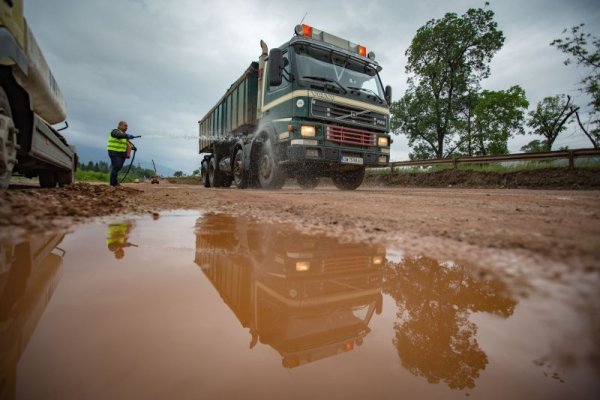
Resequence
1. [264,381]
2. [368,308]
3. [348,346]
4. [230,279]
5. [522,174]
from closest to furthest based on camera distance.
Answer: [264,381]
[348,346]
[368,308]
[230,279]
[522,174]

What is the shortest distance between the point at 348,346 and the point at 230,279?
47 centimetres

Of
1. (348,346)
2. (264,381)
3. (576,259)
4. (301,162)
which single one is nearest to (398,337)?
(348,346)

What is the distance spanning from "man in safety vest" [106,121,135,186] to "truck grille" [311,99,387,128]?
448 cm

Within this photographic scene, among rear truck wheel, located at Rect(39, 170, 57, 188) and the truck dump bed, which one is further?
the truck dump bed

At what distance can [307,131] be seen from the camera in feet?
20.4

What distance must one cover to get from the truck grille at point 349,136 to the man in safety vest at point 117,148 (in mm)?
4699

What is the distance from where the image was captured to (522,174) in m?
10.7

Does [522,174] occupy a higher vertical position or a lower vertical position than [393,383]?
higher

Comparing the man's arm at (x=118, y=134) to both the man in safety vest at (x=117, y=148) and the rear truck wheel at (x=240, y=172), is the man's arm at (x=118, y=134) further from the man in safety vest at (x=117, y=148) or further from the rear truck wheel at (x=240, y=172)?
the rear truck wheel at (x=240, y=172)

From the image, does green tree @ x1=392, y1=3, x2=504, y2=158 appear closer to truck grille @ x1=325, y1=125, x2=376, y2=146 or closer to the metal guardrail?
the metal guardrail

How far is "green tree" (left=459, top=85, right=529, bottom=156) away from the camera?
68.3 ft

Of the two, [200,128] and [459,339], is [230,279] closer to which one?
[459,339]

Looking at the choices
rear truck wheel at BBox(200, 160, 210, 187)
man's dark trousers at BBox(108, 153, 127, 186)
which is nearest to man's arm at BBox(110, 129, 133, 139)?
man's dark trousers at BBox(108, 153, 127, 186)

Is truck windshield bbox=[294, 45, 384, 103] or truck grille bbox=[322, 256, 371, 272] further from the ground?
truck windshield bbox=[294, 45, 384, 103]
